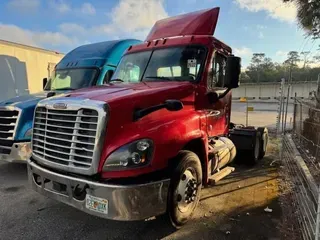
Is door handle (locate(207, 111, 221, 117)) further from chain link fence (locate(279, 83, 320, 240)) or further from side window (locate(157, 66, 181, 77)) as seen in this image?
chain link fence (locate(279, 83, 320, 240))

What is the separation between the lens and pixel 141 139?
312 centimetres

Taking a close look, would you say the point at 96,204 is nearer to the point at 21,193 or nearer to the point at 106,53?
the point at 21,193

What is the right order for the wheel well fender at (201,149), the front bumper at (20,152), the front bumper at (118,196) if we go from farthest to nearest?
the front bumper at (20,152)
the wheel well fender at (201,149)
the front bumper at (118,196)

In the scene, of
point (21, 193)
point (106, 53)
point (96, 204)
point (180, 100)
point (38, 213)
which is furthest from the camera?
point (106, 53)

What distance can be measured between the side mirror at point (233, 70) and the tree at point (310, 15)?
418 centimetres

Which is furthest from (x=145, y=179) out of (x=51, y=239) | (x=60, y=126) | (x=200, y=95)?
(x=200, y=95)

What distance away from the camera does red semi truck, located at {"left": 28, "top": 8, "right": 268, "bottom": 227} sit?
10.0 feet

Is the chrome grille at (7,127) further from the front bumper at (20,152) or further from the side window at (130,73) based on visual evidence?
the side window at (130,73)

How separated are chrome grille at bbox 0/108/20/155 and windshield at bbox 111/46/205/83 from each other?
8.30 ft

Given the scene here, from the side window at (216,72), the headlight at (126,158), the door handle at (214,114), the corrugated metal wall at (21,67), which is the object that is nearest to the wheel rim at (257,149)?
the door handle at (214,114)

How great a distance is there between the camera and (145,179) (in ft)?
10.4

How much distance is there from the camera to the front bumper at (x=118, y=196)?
2.97m

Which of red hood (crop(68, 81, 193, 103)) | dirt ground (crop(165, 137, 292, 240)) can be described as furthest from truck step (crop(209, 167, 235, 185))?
red hood (crop(68, 81, 193, 103))

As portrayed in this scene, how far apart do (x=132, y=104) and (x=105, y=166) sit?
2.52 ft
